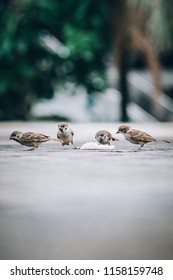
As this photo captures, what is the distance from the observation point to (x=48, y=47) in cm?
469

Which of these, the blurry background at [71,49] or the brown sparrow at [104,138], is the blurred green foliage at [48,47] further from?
the brown sparrow at [104,138]

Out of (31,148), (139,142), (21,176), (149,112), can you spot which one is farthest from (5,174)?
(149,112)

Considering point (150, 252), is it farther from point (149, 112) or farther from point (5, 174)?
point (149, 112)

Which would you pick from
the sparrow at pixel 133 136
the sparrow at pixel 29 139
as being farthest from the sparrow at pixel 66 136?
the sparrow at pixel 133 136

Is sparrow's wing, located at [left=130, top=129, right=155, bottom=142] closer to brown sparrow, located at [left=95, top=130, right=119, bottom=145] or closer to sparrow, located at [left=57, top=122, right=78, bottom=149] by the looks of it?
brown sparrow, located at [left=95, top=130, right=119, bottom=145]

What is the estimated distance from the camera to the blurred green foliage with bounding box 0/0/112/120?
4328mm

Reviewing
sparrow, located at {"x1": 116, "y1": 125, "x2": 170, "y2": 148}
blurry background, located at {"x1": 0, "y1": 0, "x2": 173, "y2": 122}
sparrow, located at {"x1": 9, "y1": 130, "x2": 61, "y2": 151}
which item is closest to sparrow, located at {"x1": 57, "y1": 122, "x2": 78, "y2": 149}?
sparrow, located at {"x1": 9, "y1": 130, "x2": 61, "y2": 151}

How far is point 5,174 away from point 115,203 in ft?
1.30

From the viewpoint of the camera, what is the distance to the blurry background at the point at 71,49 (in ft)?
14.2

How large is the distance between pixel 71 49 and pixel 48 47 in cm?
41

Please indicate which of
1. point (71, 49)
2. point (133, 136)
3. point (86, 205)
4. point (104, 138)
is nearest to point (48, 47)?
point (71, 49)

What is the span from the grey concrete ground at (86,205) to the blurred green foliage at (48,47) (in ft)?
7.76

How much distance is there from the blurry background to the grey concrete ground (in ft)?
7.76

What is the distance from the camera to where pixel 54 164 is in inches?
76.4
